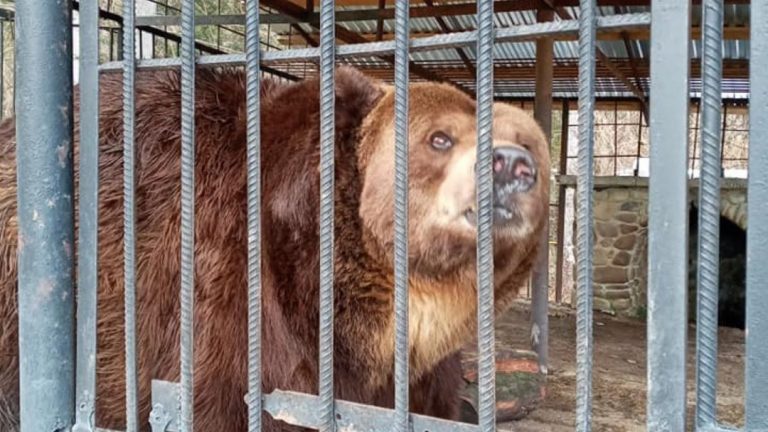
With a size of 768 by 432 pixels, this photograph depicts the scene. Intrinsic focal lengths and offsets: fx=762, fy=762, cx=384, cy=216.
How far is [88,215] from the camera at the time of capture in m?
1.96

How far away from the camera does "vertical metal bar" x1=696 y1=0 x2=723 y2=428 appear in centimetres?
133

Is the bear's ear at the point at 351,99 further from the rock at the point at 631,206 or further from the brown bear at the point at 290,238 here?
the rock at the point at 631,206

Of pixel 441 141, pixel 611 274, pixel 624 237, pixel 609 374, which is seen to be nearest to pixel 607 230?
pixel 624 237

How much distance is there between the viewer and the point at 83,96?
1960 mm

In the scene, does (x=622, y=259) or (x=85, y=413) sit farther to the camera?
(x=622, y=259)

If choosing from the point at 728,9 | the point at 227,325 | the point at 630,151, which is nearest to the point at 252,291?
the point at 227,325

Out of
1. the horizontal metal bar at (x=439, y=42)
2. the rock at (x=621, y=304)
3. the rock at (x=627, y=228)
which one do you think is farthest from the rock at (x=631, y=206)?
the horizontal metal bar at (x=439, y=42)

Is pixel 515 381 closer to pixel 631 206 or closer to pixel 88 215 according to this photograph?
pixel 88 215

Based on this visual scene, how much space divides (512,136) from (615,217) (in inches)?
359

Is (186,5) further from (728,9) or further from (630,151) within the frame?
(630,151)

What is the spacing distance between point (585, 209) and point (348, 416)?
695mm

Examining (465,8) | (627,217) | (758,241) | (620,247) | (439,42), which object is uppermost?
(465,8)

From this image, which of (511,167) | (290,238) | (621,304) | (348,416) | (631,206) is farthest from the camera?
(621,304)

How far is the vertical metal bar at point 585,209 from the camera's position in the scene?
145 cm
